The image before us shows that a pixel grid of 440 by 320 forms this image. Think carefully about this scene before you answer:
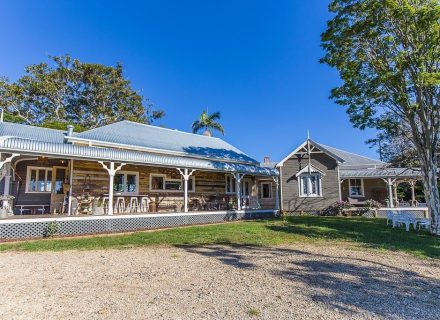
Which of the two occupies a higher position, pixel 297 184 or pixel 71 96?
pixel 71 96

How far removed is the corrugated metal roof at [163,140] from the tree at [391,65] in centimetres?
933

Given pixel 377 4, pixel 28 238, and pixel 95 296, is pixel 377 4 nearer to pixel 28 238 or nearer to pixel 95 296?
pixel 95 296

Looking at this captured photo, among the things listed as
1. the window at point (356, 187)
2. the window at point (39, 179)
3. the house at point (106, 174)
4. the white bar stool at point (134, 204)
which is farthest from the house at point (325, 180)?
the window at point (39, 179)

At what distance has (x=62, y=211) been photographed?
569 inches

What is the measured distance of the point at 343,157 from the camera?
1156 inches

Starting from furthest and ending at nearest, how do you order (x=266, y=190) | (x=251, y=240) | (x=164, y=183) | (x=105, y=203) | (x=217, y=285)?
(x=266, y=190)
(x=164, y=183)
(x=105, y=203)
(x=251, y=240)
(x=217, y=285)

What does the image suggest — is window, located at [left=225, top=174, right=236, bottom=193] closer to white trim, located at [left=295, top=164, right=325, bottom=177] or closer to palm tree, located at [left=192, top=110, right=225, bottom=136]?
white trim, located at [left=295, top=164, right=325, bottom=177]

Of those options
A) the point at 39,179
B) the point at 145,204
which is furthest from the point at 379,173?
the point at 39,179

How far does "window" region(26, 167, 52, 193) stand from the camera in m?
14.5

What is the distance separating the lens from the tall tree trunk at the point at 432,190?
1301 centimetres

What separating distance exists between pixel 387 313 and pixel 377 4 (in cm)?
1284

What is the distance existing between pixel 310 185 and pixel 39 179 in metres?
19.0

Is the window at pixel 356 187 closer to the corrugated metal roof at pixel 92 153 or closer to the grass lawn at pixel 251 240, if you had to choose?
the grass lawn at pixel 251 240

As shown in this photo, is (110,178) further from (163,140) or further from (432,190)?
(432,190)
